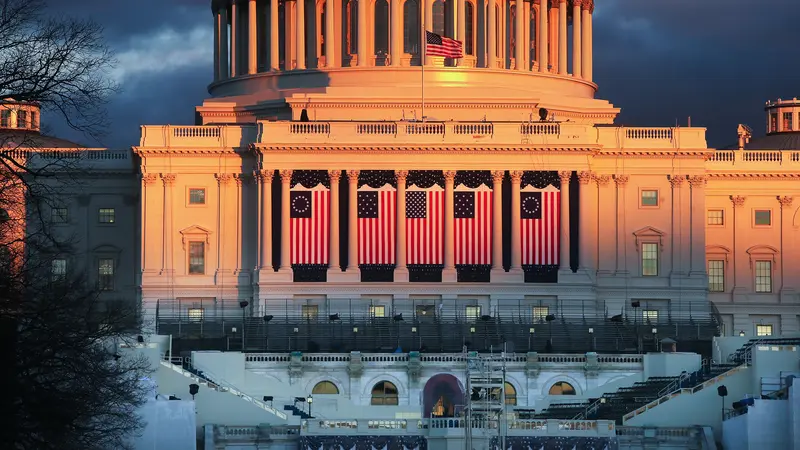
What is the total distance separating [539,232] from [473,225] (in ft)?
13.0

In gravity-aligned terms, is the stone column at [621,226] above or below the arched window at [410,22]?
below

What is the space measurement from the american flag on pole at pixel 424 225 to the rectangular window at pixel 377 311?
370cm

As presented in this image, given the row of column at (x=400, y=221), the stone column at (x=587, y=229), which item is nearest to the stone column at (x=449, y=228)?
the row of column at (x=400, y=221)

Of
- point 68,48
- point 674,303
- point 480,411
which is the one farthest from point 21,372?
point 674,303

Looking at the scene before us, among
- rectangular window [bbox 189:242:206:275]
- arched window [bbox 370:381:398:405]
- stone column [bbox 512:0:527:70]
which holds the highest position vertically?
stone column [bbox 512:0:527:70]

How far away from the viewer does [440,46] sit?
472 feet

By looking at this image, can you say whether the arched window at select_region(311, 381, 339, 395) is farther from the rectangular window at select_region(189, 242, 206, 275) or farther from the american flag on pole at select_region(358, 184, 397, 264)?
the rectangular window at select_region(189, 242, 206, 275)

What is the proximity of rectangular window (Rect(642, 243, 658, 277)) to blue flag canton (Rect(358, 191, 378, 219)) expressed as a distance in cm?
1699

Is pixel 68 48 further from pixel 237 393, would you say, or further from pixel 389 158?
pixel 389 158

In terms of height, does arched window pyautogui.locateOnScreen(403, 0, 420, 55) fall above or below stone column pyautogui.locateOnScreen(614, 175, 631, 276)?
above

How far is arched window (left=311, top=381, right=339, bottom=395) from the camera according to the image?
4562 inches

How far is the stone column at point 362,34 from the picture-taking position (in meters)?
153

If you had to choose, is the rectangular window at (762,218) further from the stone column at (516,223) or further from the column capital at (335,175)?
the column capital at (335,175)

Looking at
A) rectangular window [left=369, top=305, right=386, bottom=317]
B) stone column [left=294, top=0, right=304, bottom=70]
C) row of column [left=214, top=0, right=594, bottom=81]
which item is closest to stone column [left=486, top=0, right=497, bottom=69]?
row of column [left=214, top=0, right=594, bottom=81]
